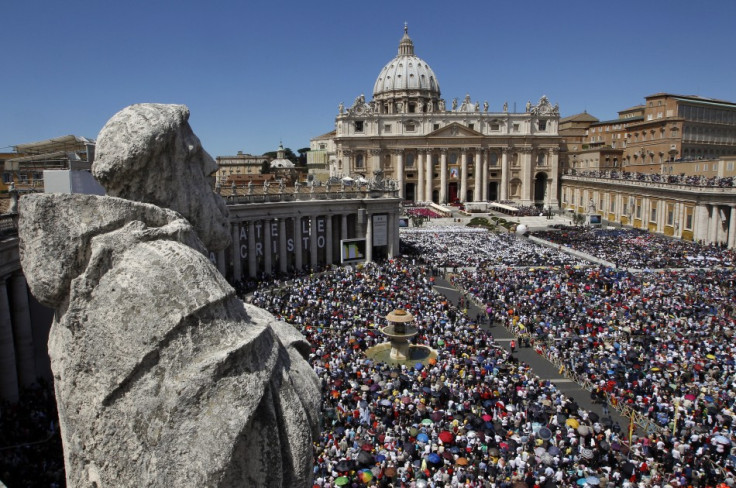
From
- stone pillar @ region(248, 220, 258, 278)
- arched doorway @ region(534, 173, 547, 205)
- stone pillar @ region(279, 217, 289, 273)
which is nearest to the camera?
stone pillar @ region(248, 220, 258, 278)

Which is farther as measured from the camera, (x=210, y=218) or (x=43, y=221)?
(x=210, y=218)

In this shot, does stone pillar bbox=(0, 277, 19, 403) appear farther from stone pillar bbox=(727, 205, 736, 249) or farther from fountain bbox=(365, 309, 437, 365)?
stone pillar bbox=(727, 205, 736, 249)

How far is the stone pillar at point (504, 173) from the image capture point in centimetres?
10912

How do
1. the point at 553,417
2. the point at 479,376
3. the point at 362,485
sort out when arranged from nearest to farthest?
the point at 362,485
the point at 553,417
the point at 479,376

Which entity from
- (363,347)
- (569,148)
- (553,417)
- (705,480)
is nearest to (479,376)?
(553,417)

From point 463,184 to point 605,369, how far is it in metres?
88.1

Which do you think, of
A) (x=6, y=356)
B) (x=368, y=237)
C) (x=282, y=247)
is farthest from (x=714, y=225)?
(x=6, y=356)

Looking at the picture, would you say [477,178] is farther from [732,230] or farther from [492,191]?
[732,230]

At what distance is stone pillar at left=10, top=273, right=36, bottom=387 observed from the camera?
64.0 feet

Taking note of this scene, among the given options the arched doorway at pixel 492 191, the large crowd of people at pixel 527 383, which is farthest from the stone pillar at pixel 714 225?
the arched doorway at pixel 492 191

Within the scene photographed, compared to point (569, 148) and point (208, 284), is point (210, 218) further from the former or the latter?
point (569, 148)

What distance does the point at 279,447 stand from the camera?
152 inches

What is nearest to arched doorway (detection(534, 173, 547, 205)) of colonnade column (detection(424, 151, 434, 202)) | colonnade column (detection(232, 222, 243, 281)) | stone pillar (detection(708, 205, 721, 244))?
colonnade column (detection(424, 151, 434, 202))

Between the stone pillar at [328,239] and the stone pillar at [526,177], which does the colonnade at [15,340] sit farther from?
the stone pillar at [526,177]
